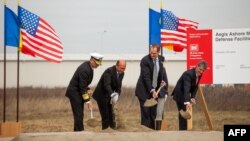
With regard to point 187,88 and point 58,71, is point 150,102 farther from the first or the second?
point 58,71

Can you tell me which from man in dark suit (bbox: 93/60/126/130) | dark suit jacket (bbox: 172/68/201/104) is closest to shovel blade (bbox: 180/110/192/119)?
dark suit jacket (bbox: 172/68/201/104)

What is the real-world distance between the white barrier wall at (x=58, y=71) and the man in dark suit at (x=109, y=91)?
27500 millimetres

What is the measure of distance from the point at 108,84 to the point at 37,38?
3.60 metres

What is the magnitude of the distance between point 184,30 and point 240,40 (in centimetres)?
213

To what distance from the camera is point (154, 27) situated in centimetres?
1716

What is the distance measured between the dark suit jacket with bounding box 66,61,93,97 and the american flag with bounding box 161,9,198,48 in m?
4.98

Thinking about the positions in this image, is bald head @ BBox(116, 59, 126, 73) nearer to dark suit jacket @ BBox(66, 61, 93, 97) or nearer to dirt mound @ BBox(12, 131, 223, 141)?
dark suit jacket @ BBox(66, 61, 93, 97)

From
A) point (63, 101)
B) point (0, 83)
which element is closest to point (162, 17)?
point (63, 101)

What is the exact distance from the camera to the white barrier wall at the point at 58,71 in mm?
41000

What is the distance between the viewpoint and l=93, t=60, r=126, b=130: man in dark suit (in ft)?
42.3

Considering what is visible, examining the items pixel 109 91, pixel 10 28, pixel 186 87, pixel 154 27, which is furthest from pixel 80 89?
pixel 154 27

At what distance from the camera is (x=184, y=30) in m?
18.3

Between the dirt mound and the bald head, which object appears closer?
the dirt mound

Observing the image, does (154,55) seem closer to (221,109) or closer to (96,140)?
(96,140)
